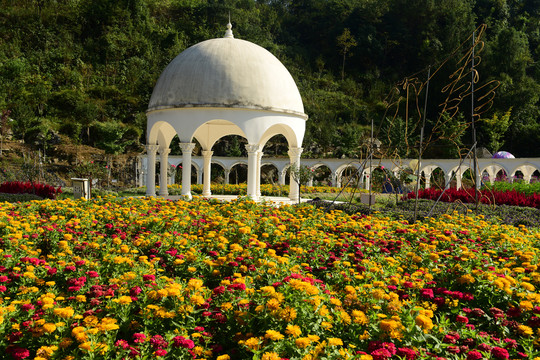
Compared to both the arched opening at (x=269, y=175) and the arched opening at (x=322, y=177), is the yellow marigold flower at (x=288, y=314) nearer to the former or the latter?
the arched opening at (x=322, y=177)

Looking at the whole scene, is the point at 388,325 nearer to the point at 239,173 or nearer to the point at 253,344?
the point at 253,344

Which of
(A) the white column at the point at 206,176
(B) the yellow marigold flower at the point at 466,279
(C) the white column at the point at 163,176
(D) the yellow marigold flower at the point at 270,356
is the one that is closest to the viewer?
(D) the yellow marigold flower at the point at 270,356

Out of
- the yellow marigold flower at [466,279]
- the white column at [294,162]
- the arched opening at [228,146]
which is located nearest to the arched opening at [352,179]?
the white column at [294,162]

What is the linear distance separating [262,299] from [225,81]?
37.2ft

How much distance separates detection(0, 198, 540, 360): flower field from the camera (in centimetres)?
308

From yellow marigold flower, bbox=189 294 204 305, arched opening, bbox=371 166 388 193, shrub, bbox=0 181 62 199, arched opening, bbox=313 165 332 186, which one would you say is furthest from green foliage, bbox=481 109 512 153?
yellow marigold flower, bbox=189 294 204 305

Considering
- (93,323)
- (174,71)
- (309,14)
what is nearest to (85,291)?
(93,323)

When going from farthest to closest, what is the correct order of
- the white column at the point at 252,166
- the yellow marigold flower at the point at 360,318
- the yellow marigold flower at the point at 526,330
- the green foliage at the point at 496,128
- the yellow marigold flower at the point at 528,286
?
the green foliage at the point at 496,128 < the white column at the point at 252,166 < the yellow marigold flower at the point at 528,286 < the yellow marigold flower at the point at 360,318 < the yellow marigold flower at the point at 526,330

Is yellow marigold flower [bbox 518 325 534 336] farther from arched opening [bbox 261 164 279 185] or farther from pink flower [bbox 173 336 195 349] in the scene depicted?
arched opening [bbox 261 164 279 185]

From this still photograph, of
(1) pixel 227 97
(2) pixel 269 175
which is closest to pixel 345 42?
(2) pixel 269 175

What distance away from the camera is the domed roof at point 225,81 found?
14.0 m

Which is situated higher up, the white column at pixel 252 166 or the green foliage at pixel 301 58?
the green foliage at pixel 301 58

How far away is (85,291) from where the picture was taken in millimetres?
4156

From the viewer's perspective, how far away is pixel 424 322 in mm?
3090
